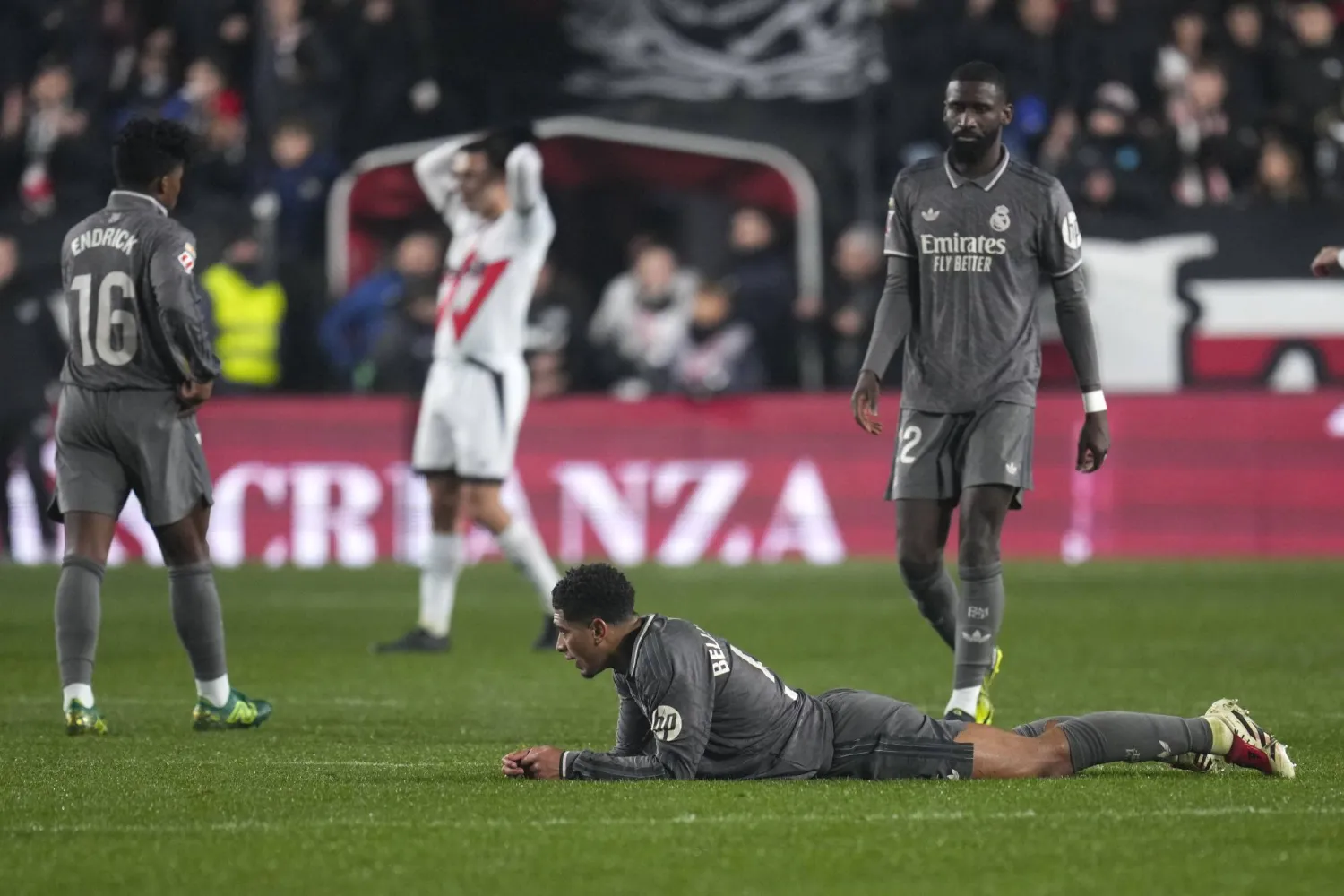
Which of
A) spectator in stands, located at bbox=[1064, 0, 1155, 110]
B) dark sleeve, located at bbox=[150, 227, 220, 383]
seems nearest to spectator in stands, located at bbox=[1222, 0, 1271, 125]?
spectator in stands, located at bbox=[1064, 0, 1155, 110]

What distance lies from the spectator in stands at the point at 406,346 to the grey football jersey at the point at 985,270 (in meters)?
10.3

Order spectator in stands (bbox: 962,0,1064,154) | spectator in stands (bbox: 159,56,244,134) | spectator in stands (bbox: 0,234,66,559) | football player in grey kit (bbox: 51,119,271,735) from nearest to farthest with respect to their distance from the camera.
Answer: football player in grey kit (bbox: 51,119,271,735), spectator in stands (bbox: 0,234,66,559), spectator in stands (bbox: 962,0,1064,154), spectator in stands (bbox: 159,56,244,134)

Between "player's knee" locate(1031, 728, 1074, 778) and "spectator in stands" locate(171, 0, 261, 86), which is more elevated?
"spectator in stands" locate(171, 0, 261, 86)

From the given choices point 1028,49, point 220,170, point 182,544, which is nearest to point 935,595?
point 182,544

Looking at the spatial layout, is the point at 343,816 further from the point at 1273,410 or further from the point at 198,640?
the point at 1273,410

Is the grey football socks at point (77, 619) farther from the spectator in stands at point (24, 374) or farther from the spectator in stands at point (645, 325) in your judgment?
the spectator in stands at point (645, 325)

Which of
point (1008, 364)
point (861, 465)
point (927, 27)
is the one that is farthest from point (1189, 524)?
point (1008, 364)

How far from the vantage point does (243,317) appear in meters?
18.7

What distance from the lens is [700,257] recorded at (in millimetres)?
20344

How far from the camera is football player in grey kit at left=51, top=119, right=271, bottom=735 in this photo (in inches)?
332

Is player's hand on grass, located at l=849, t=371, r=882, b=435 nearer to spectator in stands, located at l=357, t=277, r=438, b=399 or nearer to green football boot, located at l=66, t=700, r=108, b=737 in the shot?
green football boot, located at l=66, t=700, r=108, b=737

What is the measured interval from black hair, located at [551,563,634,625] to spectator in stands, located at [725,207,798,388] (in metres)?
12.1

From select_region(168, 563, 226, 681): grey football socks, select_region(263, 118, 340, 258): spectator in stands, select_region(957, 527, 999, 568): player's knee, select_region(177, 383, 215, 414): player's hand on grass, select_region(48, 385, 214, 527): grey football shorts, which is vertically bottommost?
select_region(168, 563, 226, 681): grey football socks

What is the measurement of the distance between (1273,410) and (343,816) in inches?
478
